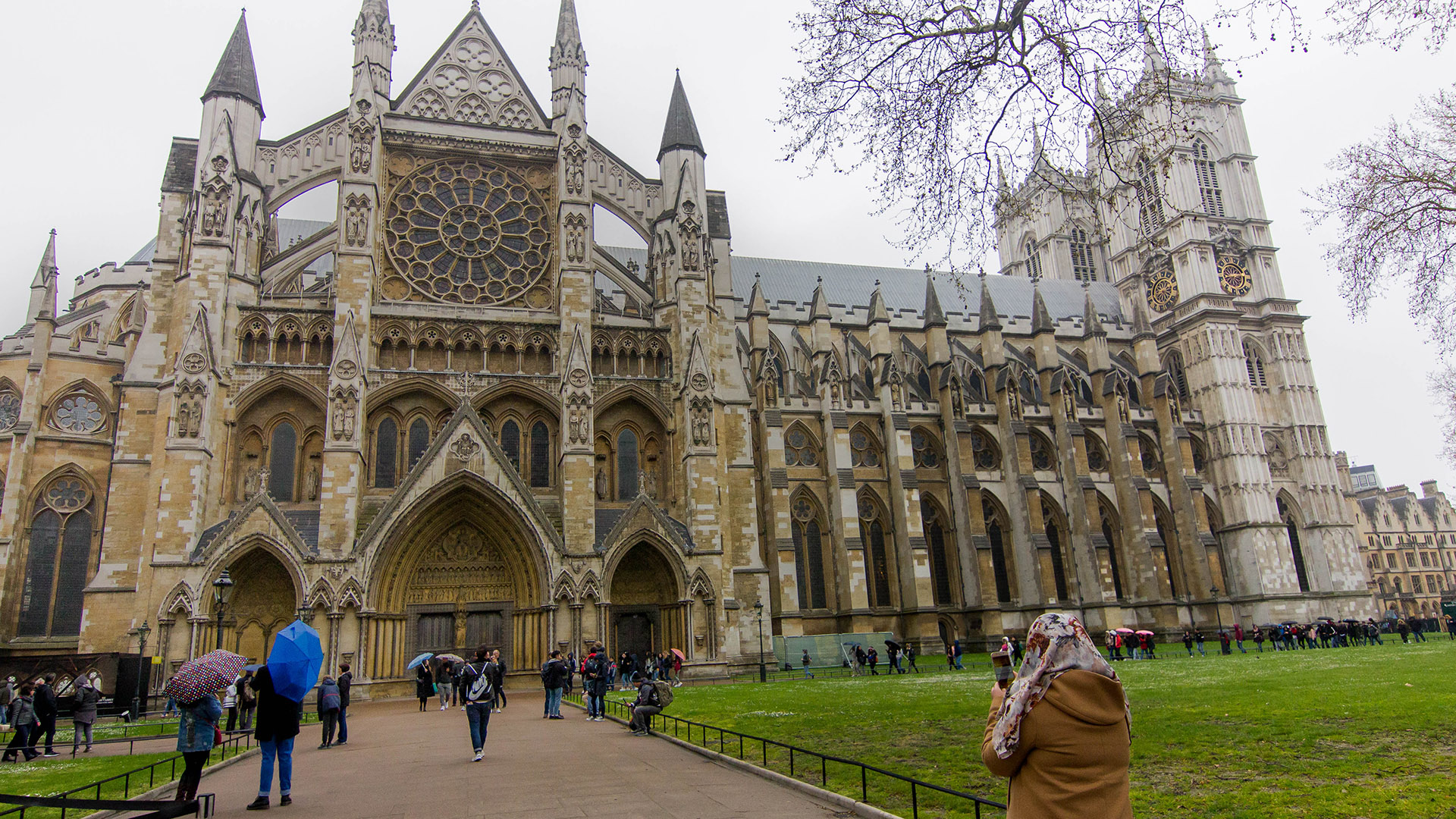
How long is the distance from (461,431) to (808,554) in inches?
719

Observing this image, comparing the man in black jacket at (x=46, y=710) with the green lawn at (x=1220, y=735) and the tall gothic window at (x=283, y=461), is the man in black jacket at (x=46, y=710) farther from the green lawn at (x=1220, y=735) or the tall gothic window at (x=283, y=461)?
the tall gothic window at (x=283, y=461)

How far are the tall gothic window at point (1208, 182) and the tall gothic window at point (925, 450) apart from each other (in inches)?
988

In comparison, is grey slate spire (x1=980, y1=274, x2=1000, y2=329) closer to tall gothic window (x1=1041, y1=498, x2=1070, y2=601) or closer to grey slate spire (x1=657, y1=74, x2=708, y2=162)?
tall gothic window (x1=1041, y1=498, x2=1070, y2=601)

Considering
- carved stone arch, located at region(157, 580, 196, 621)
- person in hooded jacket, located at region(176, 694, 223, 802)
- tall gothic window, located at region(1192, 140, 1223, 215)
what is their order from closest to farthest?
person in hooded jacket, located at region(176, 694, 223, 802)
carved stone arch, located at region(157, 580, 196, 621)
tall gothic window, located at region(1192, 140, 1223, 215)

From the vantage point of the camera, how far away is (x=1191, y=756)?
10.1m

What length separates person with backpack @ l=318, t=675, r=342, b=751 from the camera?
45.5 ft

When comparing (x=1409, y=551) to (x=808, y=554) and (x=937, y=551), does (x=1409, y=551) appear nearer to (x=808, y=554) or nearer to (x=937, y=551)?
(x=937, y=551)

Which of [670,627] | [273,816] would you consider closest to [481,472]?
[670,627]

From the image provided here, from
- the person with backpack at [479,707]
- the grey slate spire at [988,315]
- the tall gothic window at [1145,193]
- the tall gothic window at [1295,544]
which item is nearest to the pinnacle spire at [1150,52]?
the tall gothic window at [1145,193]

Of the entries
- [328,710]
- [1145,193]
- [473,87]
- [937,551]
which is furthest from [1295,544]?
[328,710]

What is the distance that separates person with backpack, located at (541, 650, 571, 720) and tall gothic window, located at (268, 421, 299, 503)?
14.3 meters

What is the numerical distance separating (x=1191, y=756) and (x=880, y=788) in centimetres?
381

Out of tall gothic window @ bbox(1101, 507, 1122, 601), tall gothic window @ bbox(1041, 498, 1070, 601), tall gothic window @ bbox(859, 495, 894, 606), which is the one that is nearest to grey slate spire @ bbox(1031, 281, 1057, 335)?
tall gothic window @ bbox(1041, 498, 1070, 601)

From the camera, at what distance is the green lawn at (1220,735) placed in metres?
7.92
